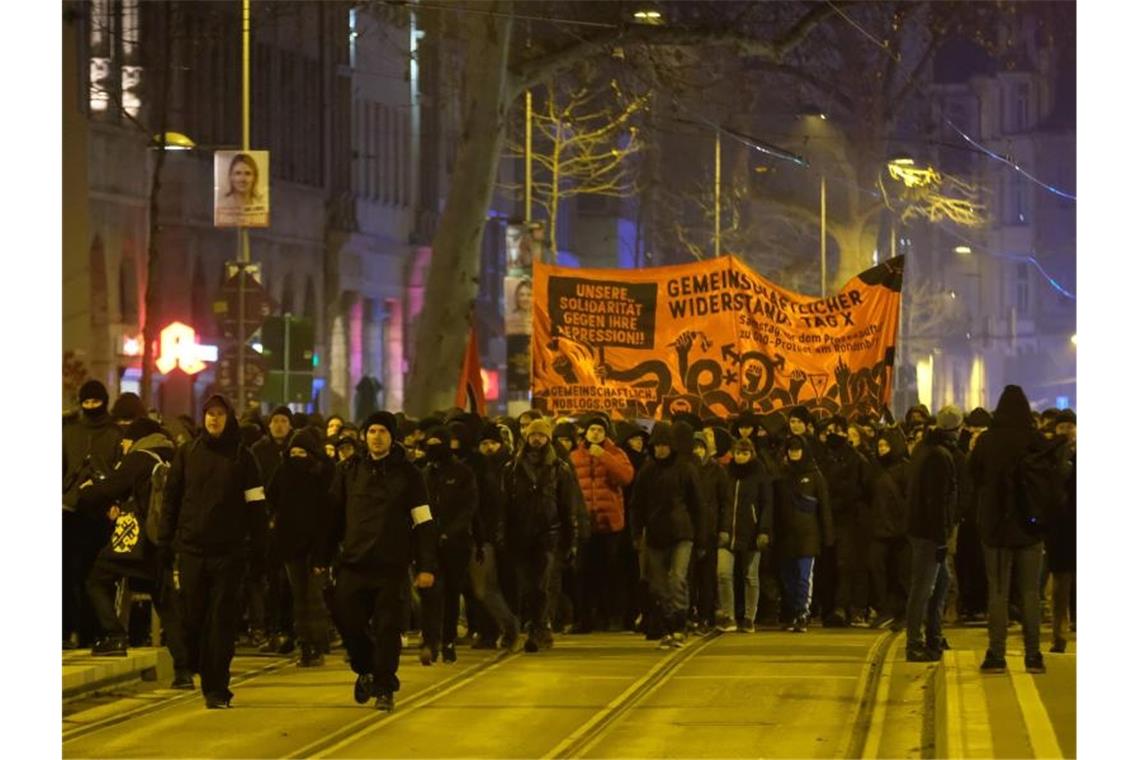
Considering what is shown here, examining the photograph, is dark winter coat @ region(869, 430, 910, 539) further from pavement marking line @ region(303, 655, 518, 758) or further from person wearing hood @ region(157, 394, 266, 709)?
person wearing hood @ region(157, 394, 266, 709)

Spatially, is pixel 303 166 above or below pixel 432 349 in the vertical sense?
above

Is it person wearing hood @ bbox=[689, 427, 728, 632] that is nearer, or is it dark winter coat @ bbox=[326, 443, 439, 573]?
dark winter coat @ bbox=[326, 443, 439, 573]

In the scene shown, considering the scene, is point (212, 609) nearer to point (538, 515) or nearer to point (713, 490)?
point (538, 515)

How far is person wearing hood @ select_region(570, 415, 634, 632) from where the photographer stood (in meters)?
21.9

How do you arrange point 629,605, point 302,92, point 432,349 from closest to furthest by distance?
point 629,605 → point 432,349 → point 302,92

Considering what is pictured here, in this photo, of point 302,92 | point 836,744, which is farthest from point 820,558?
point 302,92

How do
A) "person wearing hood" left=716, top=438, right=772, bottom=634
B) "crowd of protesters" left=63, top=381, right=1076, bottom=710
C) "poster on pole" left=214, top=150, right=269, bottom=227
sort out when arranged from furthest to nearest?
"poster on pole" left=214, top=150, right=269, bottom=227
"person wearing hood" left=716, top=438, right=772, bottom=634
"crowd of protesters" left=63, top=381, right=1076, bottom=710

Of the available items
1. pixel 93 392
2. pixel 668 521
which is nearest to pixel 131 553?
pixel 93 392

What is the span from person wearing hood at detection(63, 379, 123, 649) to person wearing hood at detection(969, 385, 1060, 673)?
5.95m

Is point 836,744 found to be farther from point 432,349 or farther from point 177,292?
point 177,292

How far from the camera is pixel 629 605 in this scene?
75.3 feet

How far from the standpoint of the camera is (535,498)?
20281 mm

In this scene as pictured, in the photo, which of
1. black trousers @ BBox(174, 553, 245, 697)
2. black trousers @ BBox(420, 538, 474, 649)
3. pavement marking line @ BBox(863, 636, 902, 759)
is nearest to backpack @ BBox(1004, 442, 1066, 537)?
pavement marking line @ BBox(863, 636, 902, 759)
